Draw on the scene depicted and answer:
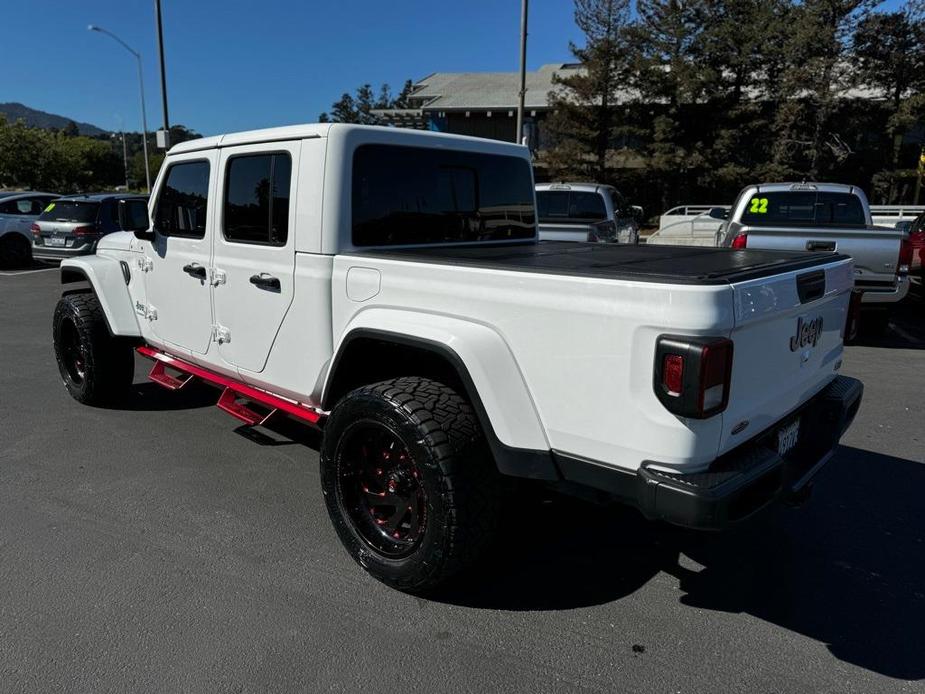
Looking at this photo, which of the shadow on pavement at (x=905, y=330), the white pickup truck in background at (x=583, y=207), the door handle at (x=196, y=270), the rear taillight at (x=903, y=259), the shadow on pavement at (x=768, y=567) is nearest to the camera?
the shadow on pavement at (x=768, y=567)

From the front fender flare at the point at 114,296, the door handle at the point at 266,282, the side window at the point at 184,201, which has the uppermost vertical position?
the side window at the point at 184,201

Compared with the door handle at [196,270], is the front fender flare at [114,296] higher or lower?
lower

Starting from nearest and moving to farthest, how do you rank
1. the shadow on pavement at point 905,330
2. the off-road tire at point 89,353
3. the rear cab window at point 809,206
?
the off-road tire at point 89,353
the shadow on pavement at point 905,330
the rear cab window at point 809,206

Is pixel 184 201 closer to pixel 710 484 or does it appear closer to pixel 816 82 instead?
pixel 710 484

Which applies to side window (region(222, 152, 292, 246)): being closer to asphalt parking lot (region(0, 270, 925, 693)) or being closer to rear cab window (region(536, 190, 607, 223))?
asphalt parking lot (region(0, 270, 925, 693))

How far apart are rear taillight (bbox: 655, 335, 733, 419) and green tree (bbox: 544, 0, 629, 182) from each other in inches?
1106

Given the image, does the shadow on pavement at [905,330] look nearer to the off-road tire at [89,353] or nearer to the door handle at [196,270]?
the door handle at [196,270]

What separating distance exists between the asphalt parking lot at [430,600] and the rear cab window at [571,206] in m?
7.20

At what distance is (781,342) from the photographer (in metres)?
2.58

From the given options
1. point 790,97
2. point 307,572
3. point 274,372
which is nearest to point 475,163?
point 274,372

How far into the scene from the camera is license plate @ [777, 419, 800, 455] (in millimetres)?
2754

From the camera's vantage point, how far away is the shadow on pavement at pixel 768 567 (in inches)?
108

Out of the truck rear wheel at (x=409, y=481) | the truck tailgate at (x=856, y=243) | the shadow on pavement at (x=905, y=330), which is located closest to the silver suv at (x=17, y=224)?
the truck tailgate at (x=856, y=243)

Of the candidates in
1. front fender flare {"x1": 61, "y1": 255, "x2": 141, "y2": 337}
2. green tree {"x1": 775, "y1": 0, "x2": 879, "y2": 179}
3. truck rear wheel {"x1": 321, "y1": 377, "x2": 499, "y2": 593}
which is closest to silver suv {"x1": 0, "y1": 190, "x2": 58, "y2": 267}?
front fender flare {"x1": 61, "y1": 255, "x2": 141, "y2": 337}
